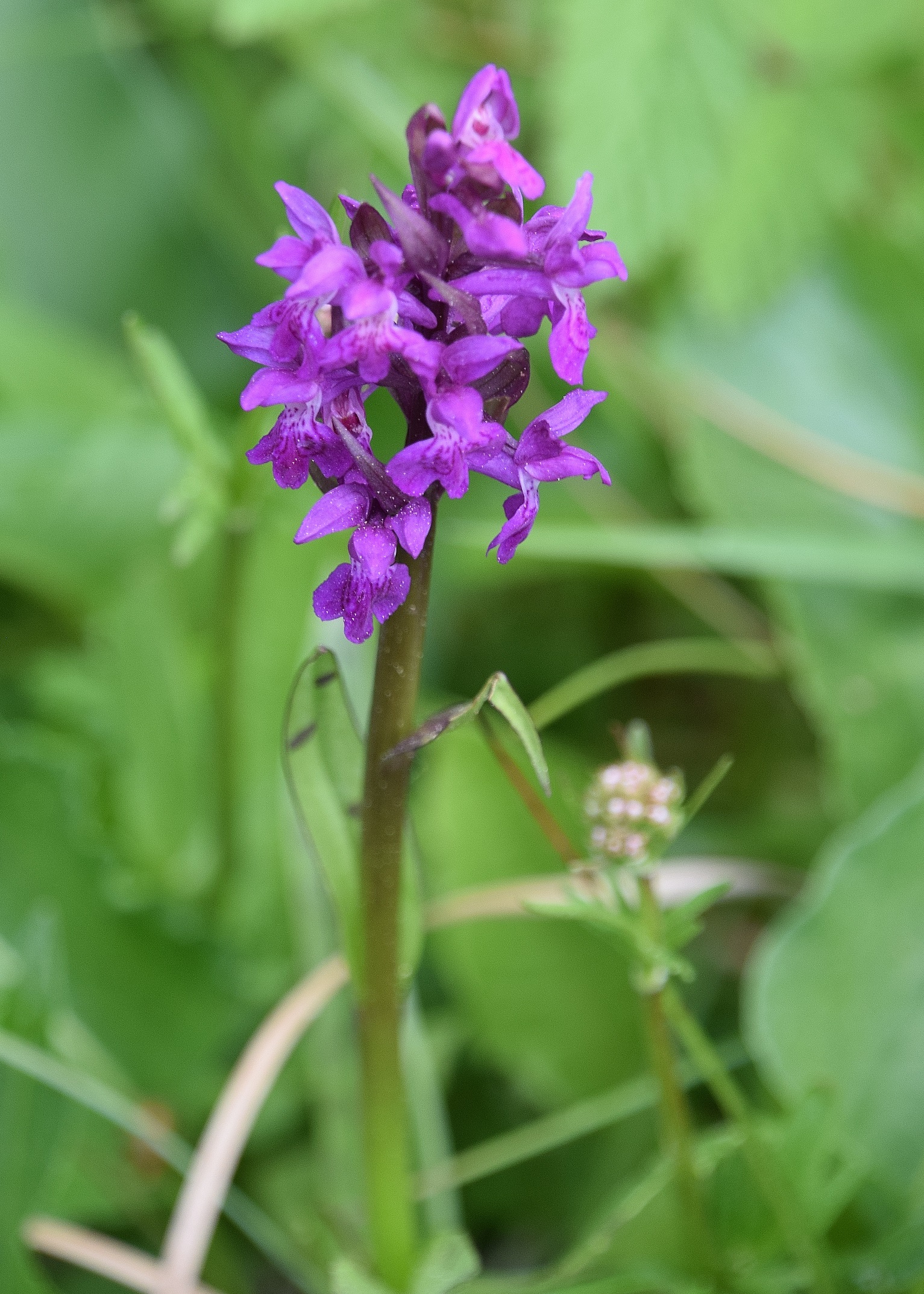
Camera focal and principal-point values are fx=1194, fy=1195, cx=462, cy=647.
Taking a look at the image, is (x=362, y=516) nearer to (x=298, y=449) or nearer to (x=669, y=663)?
(x=298, y=449)

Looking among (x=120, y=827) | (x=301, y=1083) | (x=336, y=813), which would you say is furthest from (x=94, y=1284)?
(x=336, y=813)

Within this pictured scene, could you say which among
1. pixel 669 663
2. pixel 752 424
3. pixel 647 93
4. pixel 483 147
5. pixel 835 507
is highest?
pixel 647 93

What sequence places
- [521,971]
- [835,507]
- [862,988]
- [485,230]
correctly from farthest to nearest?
[835,507]
[521,971]
[862,988]
[485,230]

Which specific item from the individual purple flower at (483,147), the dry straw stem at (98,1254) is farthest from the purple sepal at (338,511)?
the dry straw stem at (98,1254)

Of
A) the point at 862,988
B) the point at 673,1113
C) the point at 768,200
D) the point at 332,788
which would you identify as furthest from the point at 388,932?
the point at 768,200

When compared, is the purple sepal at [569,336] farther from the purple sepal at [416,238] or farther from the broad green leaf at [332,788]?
the broad green leaf at [332,788]

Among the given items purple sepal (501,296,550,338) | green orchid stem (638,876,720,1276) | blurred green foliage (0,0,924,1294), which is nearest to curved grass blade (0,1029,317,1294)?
blurred green foliage (0,0,924,1294)
